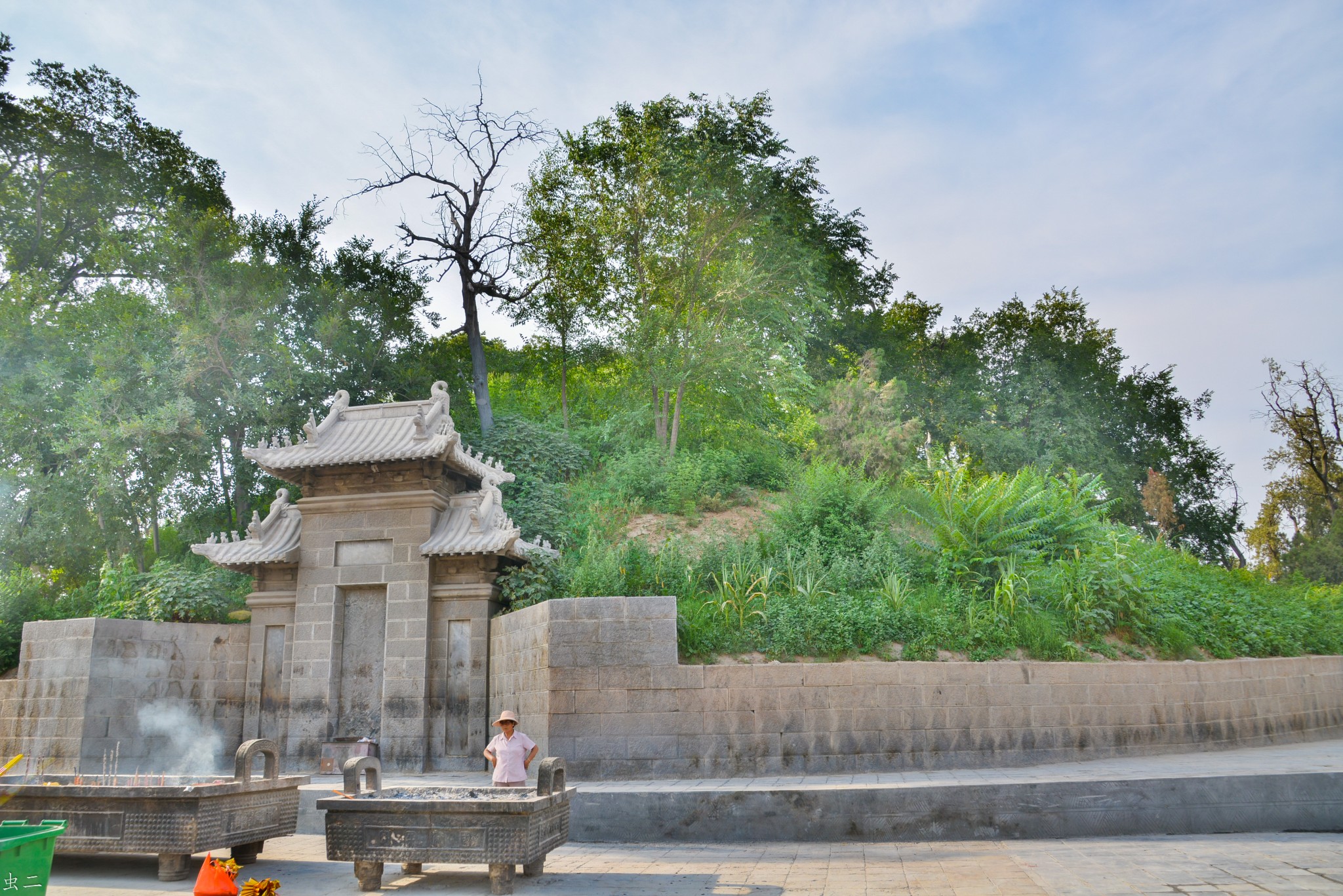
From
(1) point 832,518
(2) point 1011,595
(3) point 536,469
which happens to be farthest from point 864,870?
Result: (3) point 536,469

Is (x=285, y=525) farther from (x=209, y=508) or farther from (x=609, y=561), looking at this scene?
(x=209, y=508)

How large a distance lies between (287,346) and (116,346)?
3.49 metres

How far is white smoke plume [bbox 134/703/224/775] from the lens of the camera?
1434 centimetres

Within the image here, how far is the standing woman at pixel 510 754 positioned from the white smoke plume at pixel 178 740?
8576mm

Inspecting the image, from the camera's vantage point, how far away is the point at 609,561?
43.7 ft

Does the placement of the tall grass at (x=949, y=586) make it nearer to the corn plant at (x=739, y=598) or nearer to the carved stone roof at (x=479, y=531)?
the corn plant at (x=739, y=598)

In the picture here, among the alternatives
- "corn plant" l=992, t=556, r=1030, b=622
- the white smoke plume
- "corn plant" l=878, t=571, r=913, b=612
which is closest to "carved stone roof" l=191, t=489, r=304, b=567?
the white smoke plume

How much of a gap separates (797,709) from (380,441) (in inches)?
332

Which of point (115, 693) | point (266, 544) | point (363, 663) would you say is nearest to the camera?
point (115, 693)

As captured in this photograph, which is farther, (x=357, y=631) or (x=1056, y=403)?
(x=1056, y=403)

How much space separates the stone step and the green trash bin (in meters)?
5.13

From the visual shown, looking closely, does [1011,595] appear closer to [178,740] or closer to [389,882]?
[389,882]

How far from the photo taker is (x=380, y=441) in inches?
592

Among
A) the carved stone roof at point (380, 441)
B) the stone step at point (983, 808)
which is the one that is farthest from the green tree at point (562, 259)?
the stone step at point (983, 808)
